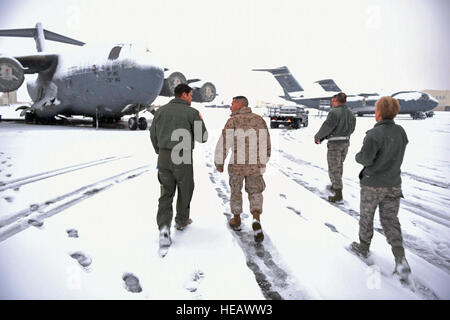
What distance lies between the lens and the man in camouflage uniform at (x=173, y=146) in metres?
3.17

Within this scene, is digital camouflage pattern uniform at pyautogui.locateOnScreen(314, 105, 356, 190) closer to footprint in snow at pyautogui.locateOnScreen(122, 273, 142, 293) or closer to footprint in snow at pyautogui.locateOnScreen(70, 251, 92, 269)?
footprint in snow at pyautogui.locateOnScreen(122, 273, 142, 293)

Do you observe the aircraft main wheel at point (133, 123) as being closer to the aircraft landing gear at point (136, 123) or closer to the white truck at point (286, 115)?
the aircraft landing gear at point (136, 123)

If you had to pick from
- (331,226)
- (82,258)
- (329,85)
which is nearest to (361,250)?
(331,226)

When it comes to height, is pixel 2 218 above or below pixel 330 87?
below

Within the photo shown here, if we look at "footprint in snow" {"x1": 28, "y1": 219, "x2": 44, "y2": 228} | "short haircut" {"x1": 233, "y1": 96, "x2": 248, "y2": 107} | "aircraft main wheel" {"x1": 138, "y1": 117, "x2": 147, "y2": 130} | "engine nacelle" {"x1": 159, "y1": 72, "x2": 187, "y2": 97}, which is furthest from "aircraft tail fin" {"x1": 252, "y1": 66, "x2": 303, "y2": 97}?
"footprint in snow" {"x1": 28, "y1": 219, "x2": 44, "y2": 228}

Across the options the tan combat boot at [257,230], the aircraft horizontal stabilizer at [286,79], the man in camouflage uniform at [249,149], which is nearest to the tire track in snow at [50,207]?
the man in camouflage uniform at [249,149]

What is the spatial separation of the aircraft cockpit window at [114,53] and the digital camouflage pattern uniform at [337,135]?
12218 millimetres

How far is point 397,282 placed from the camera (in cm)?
250

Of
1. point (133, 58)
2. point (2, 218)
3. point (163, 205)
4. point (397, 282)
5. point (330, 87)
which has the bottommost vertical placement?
point (397, 282)

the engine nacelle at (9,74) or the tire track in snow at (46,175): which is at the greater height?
the engine nacelle at (9,74)

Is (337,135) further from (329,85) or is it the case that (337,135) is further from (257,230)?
(329,85)
